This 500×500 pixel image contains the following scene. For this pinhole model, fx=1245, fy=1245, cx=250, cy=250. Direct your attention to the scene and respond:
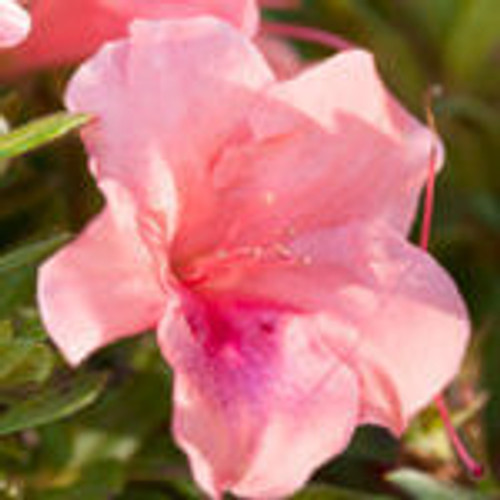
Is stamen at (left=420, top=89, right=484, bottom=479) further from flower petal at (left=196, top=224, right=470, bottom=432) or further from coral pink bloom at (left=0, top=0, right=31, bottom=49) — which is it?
coral pink bloom at (left=0, top=0, right=31, bottom=49)

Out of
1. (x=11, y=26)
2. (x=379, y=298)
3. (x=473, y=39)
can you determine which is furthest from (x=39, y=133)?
(x=473, y=39)

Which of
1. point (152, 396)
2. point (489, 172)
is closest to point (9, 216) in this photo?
point (152, 396)

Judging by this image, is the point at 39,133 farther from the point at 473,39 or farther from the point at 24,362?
the point at 473,39

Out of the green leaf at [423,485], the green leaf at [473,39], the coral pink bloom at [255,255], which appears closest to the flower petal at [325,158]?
the coral pink bloom at [255,255]

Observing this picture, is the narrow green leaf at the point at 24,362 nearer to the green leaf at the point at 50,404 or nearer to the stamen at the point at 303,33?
the green leaf at the point at 50,404

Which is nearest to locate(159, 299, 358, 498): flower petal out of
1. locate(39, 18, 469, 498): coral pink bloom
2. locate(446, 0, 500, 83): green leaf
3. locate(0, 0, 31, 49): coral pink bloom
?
locate(39, 18, 469, 498): coral pink bloom

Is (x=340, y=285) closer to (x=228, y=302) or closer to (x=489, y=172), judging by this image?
(x=228, y=302)

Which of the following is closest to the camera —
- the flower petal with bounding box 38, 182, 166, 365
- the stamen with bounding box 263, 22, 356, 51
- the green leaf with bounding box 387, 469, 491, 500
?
the flower petal with bounding box 38, 182, 166, 365
